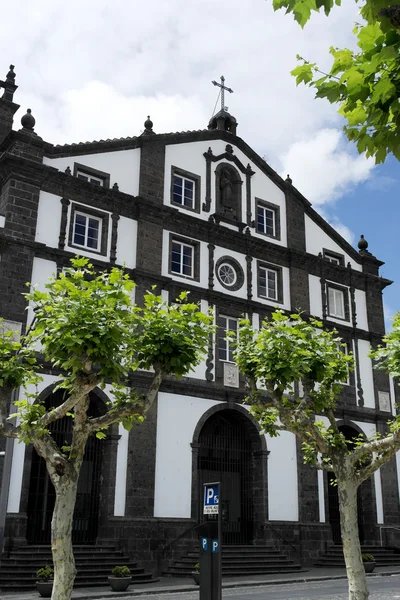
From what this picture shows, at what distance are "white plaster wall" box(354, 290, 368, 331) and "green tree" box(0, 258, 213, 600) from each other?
17.2m

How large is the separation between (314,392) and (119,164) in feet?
41.9

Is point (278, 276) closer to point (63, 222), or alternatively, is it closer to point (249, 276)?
point (249, 276)

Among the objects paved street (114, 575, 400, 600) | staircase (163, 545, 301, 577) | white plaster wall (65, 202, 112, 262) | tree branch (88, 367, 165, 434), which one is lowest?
paved street (114, 575, 400, 600)

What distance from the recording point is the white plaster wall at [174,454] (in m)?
22.2

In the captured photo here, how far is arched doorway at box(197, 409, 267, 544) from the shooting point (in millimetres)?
24516

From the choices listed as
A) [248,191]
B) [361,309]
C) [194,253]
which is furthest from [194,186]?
[361,309]

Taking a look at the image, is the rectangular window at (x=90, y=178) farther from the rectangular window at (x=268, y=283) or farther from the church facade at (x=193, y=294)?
the rectangular window at (x=268, y=283)

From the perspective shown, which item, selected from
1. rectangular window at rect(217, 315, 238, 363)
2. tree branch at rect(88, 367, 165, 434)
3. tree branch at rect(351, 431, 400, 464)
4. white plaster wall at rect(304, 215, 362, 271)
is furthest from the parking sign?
white plaster wall at rect(304, 215, 362, 271)

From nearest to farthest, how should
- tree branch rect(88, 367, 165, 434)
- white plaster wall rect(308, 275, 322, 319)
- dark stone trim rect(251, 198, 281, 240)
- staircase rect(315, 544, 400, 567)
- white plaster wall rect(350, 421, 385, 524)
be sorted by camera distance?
tree branch rect(88, 367, 165, 434)
staircase rect(315, 544, 400, 567)
white plaster wall rect(350, 421, 385, 524)
dark stone trim rect(251, 198, 281, 240)
white plaster wall rect(308, 275, 322, 319)

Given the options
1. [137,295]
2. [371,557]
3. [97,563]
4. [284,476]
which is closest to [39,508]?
[97,563]

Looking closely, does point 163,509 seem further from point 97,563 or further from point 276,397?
point 276,397

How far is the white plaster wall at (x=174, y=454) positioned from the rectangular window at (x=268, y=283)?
6.21m

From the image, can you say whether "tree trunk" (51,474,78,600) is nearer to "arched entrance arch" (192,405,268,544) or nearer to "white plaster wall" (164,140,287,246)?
"arched entrance arch" (192,405,268,544)

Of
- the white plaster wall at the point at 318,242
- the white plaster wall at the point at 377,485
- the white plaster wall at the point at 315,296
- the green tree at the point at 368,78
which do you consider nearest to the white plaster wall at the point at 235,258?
the white plaster wall at the point at 315,296
